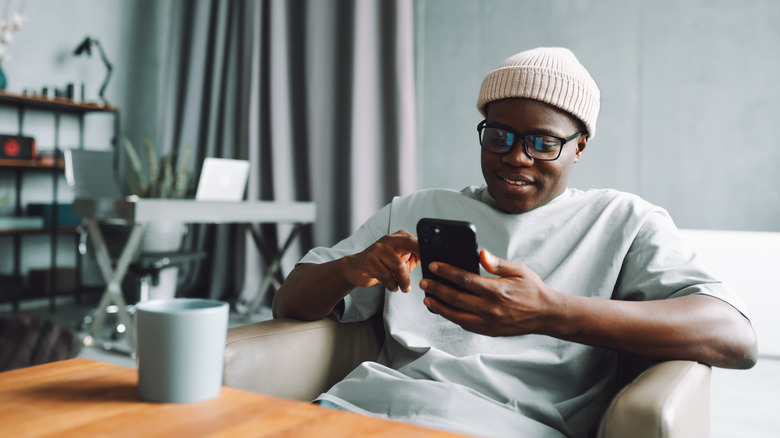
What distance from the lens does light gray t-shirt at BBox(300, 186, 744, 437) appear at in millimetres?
888

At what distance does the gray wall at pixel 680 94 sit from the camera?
2766 mm

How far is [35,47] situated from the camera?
155 inches

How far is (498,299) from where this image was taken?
792 millimetres

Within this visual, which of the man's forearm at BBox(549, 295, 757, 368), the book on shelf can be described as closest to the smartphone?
the man's forearm at BBox(549, 295, 757, 368)

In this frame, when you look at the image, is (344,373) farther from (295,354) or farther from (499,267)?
(499,267)

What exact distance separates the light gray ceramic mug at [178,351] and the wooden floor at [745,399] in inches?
67.4

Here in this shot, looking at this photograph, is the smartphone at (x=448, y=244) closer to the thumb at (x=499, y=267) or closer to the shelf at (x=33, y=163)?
the thumb at (x=499, y=267)

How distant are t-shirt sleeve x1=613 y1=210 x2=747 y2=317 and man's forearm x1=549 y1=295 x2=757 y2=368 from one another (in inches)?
2.2

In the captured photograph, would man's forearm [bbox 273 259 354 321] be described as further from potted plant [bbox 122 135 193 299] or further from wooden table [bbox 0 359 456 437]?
potted plant [bbox 122 135 193 299]

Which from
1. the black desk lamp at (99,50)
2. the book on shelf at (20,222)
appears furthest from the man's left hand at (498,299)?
the black desk lamp at (99,50)

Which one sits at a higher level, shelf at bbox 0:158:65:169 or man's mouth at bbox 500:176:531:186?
shelf at bbox 0:158:65:169

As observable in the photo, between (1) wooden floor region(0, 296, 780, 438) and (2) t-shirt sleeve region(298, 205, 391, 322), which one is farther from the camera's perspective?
(1) wooden floor region(0, 296, 780, 438)

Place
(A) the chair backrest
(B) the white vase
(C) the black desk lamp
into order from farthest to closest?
(C) the black desk lamp
(A) the chair backrest
(B) the white vase

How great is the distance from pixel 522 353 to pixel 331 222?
8.37ft
